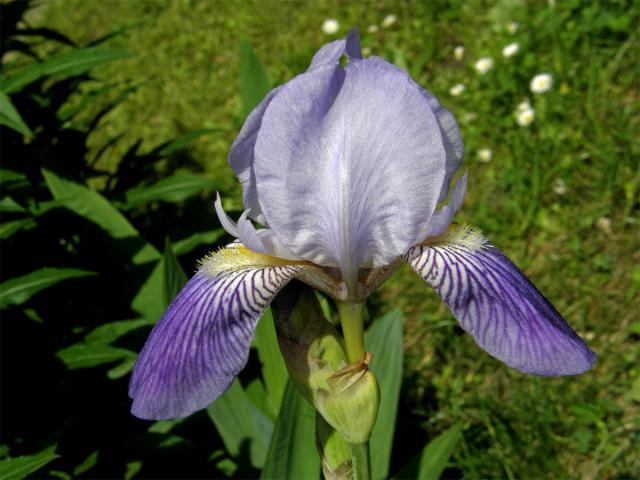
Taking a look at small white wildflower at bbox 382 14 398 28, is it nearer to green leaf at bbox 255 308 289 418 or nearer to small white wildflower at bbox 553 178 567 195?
small white wildflower at bbox 553 178 567 195

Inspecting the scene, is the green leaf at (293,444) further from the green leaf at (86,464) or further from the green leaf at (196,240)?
the green leaf at (196,240)

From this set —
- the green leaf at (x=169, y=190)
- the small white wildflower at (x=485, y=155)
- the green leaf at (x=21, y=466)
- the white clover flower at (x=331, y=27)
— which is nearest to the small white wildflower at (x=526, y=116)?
Answer: the small white wildflower at (x=485, y=155)

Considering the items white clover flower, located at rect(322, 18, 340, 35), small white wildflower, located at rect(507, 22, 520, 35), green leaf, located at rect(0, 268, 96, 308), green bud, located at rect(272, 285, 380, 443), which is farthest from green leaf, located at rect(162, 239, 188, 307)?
white clover flower, located at rect(322, 18, 340, 35)

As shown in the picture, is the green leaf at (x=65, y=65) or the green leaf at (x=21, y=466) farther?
the green leaf at (x=65, y=65)

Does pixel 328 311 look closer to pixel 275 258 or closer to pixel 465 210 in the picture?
pixel 275 258

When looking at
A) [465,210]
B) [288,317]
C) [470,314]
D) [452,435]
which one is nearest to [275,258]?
[288,317]

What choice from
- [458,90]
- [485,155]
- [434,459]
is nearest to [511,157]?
[485,155]

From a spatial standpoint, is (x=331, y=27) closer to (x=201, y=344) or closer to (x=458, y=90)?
(x=458, y=90)
